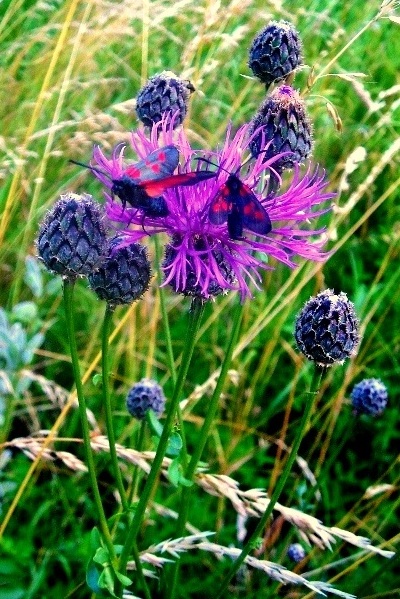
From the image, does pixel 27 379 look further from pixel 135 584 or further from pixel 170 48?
pixel 170 48

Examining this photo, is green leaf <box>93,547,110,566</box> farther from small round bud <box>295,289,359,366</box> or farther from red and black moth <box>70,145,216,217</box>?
red and black moth <box>70,145,216,217</box>

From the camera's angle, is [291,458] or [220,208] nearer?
[220,208]

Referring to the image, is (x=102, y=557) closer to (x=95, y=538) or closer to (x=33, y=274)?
(x=95, y=538)

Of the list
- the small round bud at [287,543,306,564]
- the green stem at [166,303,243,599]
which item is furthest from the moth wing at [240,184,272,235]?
the small round bud at [287,543,306,564]

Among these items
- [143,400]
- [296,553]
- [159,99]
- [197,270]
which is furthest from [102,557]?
[159,99]

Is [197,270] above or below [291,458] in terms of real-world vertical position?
above

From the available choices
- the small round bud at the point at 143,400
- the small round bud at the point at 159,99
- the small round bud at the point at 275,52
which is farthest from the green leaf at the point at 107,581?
the small round bud at the point at 275,52
